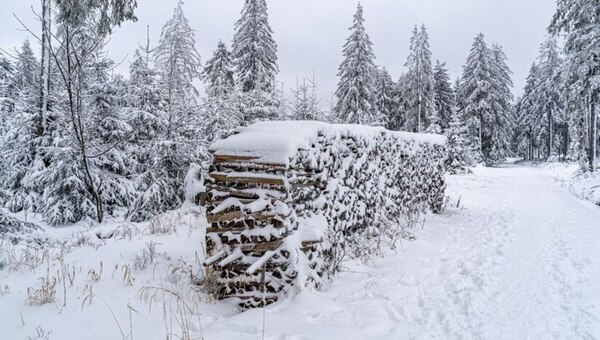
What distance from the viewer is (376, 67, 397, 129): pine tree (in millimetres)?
38781

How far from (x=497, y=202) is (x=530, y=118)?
3908cm

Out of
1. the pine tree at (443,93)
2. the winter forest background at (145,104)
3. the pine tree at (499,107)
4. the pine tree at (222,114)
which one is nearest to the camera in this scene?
the winter forest background at (145,104)

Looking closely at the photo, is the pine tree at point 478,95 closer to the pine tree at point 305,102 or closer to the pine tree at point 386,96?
the pine tree at point 386,96

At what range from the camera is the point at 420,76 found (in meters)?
32.4

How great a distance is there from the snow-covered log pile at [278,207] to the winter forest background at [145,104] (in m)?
4.64

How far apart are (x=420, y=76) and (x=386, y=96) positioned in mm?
7361

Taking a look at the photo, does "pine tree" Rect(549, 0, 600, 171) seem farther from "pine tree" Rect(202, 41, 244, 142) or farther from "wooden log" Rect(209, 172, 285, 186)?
"wooden log" Rect(209, 172, 285, 186)

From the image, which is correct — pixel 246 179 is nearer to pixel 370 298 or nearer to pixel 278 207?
pixel 278 207

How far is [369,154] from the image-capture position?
5.54m

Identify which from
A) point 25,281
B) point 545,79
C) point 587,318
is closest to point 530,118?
point 545,79

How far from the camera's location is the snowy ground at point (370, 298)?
9.04ft

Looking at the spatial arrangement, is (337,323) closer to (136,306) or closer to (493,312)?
(493,312)

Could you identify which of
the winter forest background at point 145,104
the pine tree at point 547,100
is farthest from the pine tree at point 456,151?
the pine tree at point 547,100

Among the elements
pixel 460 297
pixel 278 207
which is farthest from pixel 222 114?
pixel 460 297
